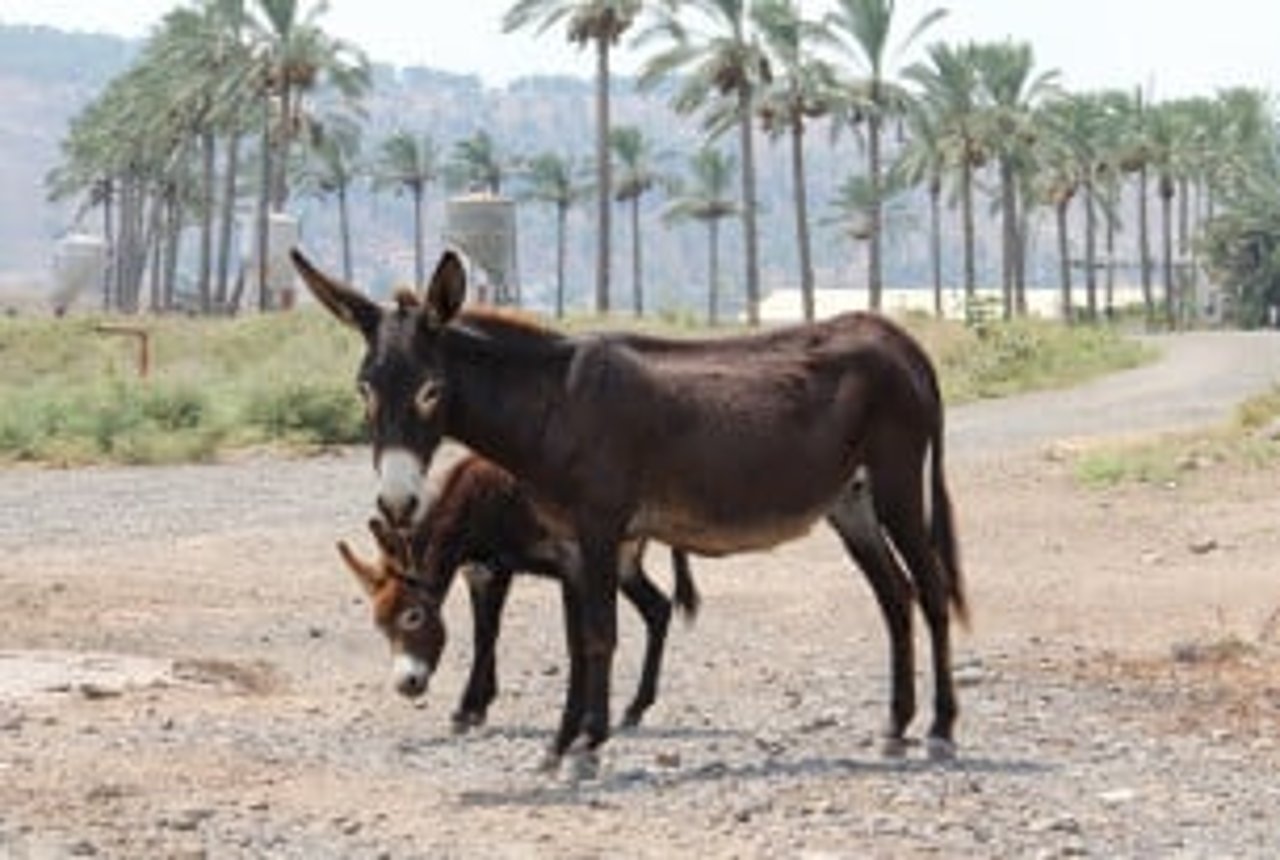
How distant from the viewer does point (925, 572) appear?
388 inches

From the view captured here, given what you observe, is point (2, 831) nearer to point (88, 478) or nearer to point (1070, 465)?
point (1070, 465)

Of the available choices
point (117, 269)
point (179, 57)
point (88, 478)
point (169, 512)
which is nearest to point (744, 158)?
point (179, 57)

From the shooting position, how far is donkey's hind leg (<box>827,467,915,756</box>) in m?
9.81

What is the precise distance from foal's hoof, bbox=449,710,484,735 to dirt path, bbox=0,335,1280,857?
75 mm

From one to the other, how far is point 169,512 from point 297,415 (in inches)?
449

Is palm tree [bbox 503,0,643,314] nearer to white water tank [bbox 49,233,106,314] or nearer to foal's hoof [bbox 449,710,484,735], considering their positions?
white water tank [bbox 49,233,106,314]

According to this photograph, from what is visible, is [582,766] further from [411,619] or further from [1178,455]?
[1178,455]

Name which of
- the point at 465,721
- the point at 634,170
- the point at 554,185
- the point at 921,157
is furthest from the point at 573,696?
the point at 554,185

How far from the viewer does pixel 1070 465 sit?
25.8 m

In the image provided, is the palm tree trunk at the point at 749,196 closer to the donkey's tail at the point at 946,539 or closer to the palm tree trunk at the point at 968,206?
the palm tree trunk at the point at 968,206

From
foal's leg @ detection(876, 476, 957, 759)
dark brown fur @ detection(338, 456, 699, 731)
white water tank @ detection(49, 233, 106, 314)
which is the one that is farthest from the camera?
white water tank @ detection(49, 233, 106, 314)

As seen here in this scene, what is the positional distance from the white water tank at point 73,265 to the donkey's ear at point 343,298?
235 ft

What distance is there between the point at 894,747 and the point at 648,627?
5.45ft

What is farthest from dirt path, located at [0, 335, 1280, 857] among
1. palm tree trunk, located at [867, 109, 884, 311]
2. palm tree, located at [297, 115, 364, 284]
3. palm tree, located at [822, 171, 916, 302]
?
palm tree, located at [822, 171, 916, 302]
